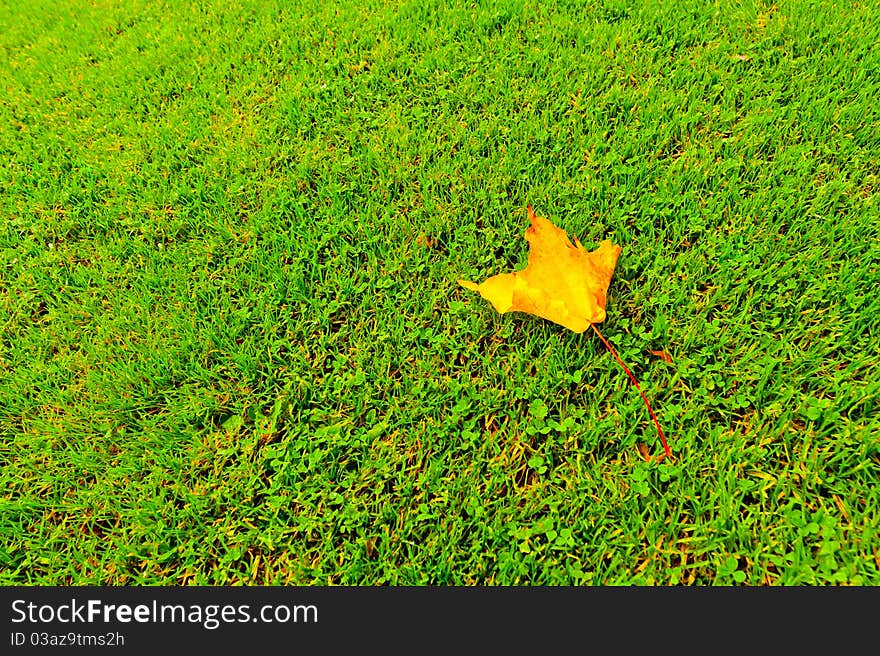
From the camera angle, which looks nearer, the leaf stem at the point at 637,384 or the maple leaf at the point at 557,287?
the leaf stem at the point at 637,384

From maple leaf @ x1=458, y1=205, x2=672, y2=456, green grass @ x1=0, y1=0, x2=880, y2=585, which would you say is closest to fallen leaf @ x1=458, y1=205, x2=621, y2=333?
maple leaf @ x1=458, y1=205, x2=672, y2=456

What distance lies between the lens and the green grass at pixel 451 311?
5.97 ft

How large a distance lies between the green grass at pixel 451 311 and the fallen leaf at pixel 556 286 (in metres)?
0.13

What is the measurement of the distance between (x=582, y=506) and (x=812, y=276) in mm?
1312

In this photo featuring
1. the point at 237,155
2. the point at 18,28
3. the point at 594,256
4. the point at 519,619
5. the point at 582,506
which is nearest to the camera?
the point at 519,619

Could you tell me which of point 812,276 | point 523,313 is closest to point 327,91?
point 523,313

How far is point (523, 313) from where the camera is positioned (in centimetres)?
223

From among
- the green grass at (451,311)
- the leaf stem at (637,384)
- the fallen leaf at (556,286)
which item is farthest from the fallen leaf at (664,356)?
the fallen leaf at (556,286)

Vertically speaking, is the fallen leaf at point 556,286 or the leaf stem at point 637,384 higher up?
the fallen leaf at point 556,286

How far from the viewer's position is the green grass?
1.82 metres

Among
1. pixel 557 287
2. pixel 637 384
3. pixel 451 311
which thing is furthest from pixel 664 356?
pixel 451 311

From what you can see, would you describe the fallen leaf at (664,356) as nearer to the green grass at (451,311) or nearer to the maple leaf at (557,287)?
the green grass at (451,311)

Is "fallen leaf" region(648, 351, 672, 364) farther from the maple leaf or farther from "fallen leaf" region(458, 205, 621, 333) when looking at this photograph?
"fallen leaf" region(458, 205, 621, 333)

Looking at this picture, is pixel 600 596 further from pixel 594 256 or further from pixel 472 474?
pixel 594 256
